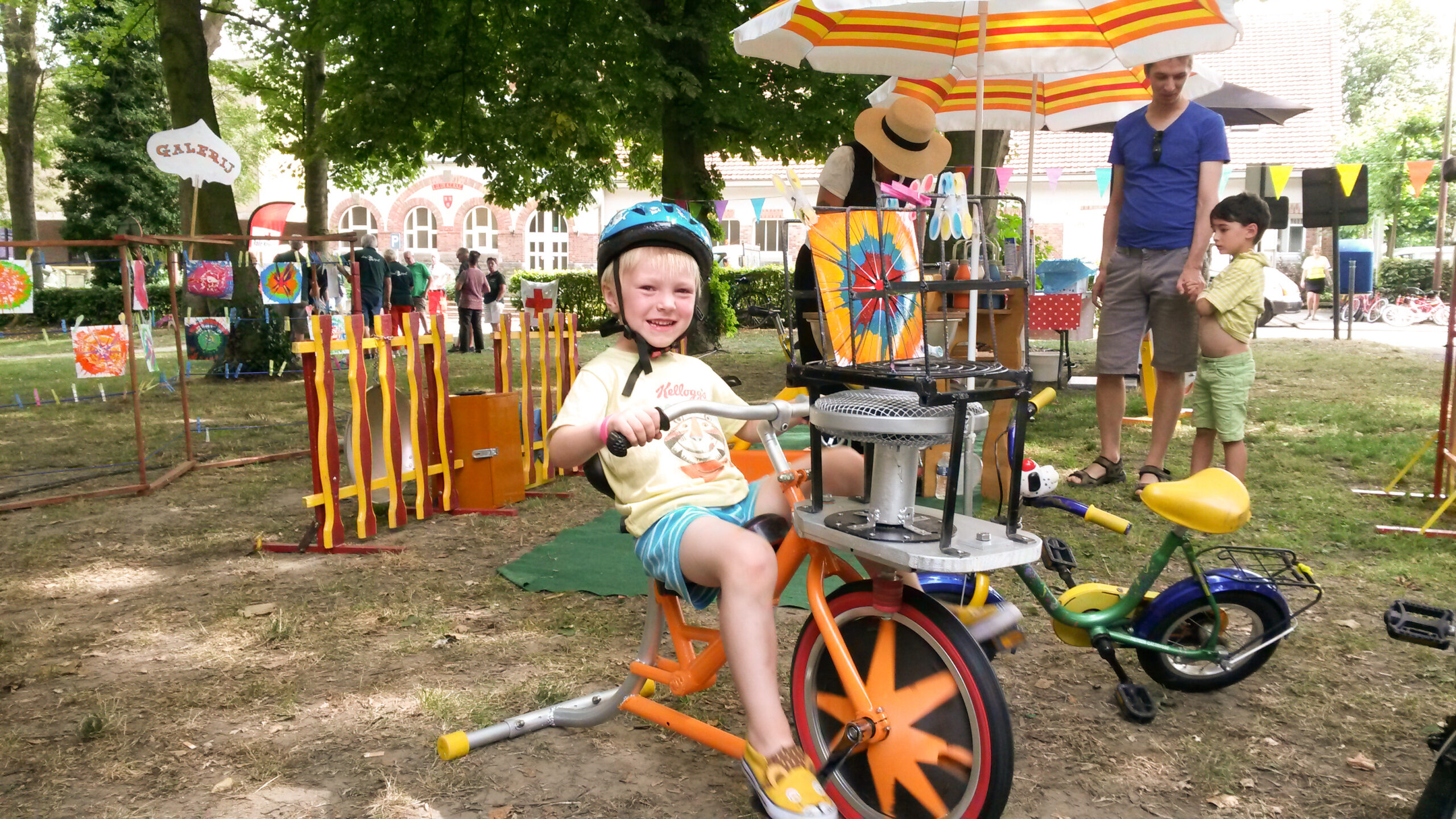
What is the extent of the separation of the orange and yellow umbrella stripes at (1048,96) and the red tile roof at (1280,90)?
1877 centimetres

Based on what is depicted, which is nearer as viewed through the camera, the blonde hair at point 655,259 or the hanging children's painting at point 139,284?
the blonde hair at point 655,259

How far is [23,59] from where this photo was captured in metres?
23.5

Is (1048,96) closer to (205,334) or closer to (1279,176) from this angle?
(205,334)

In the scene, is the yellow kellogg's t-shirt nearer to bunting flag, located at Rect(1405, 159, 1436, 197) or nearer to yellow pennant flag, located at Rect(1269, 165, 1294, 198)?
bunting flag, located at Rect(1405, 159, 1436, 197)

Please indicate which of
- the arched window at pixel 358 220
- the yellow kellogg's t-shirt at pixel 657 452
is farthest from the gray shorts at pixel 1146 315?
the arched window at pixel 358 220

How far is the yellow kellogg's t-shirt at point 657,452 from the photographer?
2414 mm

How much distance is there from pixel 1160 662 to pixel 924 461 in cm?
196

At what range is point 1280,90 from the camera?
96.8 feet

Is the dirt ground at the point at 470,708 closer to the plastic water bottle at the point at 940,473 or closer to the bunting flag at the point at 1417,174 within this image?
the plastic water bottle at the point at 940,473

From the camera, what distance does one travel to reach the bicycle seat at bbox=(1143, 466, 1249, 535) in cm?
254

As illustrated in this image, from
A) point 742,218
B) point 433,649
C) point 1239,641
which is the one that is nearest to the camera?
point 1239,641

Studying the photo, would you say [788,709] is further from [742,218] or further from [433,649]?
[742,218]

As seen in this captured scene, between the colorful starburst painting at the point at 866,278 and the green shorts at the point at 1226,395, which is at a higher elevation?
the colorful starburst painting at the point at 866,278

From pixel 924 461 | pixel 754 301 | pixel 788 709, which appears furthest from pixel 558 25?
pixel 754 301
